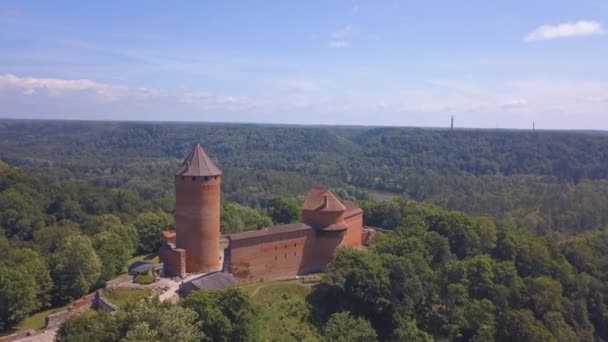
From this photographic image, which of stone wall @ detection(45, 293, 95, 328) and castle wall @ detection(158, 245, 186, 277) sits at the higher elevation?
castle wall @ detection(158, 245, 186, 277)

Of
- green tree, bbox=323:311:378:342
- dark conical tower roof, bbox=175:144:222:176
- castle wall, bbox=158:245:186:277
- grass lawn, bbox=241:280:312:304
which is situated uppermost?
dark conical tower roof, bbox=175:144:222:176

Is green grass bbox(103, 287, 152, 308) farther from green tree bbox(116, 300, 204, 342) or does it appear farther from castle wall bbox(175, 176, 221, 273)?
green tree bbox(116, 300, 204, 342)

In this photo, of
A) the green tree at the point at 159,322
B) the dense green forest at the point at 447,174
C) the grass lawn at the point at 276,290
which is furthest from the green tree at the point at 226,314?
the dense green forest at the point at 447,174

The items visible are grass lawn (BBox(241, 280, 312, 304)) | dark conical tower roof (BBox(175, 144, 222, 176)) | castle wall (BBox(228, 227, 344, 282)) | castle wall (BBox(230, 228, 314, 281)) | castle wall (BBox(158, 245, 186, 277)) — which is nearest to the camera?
grass lawn (BBox(241, 280, 312, 304))

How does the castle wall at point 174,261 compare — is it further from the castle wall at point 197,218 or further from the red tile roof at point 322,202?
the red tile roof at point 322,202

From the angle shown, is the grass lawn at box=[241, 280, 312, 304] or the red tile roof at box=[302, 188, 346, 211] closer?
the grass lawn at box=[241, 280, 312, 304]

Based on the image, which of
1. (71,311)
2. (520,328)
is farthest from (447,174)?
(71,311)

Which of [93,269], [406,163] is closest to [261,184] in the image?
[406,163]

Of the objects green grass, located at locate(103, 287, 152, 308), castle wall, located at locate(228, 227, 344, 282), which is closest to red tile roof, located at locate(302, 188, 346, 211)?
castle wall, located at locate(228, 227, 344, 282)

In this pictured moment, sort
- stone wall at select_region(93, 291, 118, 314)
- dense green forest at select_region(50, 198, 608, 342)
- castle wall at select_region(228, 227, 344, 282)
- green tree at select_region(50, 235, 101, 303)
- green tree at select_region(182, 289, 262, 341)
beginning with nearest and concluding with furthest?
1. dense green forest at select_region(50, 198, 608, 342)
2. green tree at select_region(182, 289, 262, 341)
3. stone wall at select_region(93, 291, 118, 314)
4. green tree at select_region(50, 235, 101, 303)
5. castle wall at select_region(228, 227, 344, 282)
